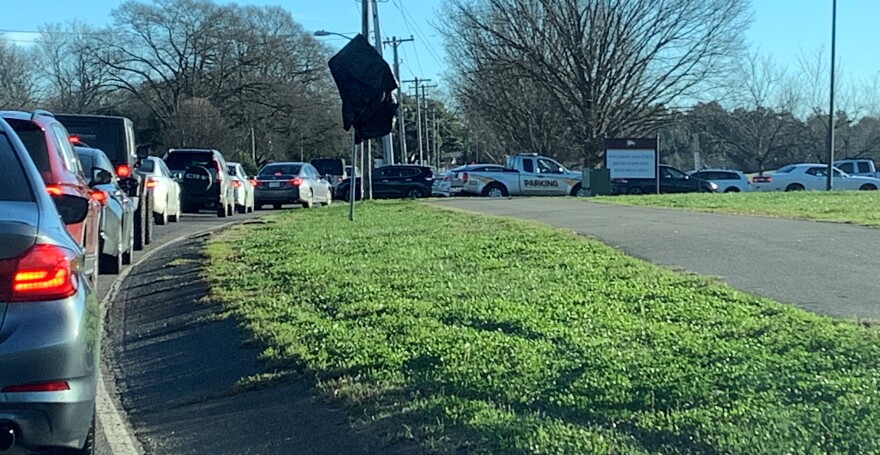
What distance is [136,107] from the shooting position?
64.0m

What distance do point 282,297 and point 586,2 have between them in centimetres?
3878

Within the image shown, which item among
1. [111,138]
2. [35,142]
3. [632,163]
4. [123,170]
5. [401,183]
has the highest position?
[111,138]

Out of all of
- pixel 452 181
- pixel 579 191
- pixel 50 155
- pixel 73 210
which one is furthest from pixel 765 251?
pixel 452 181

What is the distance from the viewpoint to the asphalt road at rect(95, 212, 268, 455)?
613cm

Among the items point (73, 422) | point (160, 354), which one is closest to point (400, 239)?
point (160, 354)

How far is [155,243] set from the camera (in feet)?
56.2

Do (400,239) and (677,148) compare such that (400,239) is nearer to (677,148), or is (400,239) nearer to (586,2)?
(586,2)

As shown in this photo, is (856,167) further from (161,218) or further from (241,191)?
(161,218)

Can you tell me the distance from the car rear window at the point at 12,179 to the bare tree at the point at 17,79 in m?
56.9

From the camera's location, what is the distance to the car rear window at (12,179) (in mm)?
5090

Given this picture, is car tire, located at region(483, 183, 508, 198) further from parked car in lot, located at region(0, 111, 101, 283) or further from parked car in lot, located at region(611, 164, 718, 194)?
parked car in lot, located at region(0, 111, 101, 283)

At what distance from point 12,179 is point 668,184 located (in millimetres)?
35555

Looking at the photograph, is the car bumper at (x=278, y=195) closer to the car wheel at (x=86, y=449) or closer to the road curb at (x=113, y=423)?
the road curb at (x=113, y=423)

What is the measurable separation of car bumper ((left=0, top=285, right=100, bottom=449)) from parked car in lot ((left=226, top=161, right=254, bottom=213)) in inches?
905
